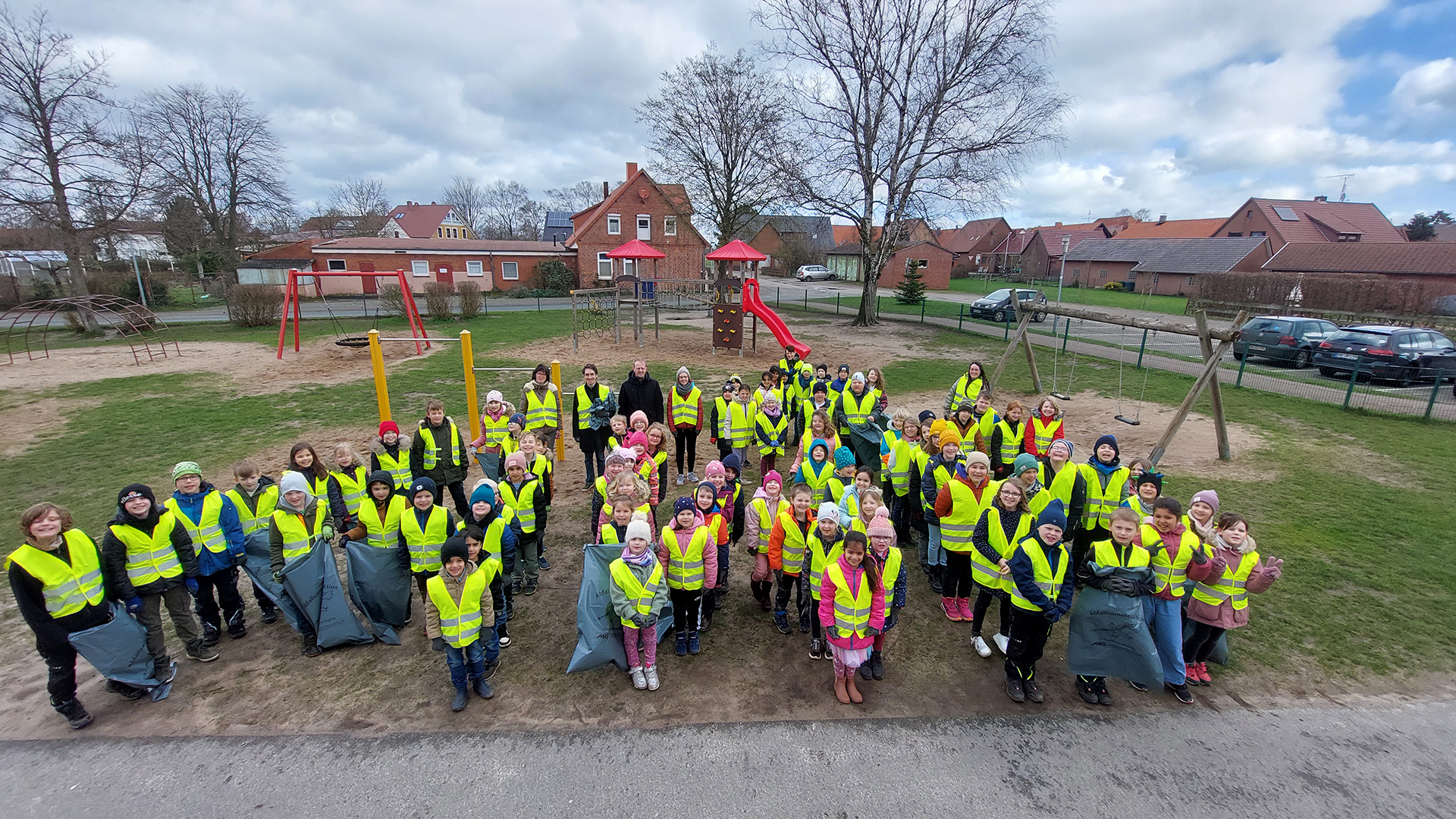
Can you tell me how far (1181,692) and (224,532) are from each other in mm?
7335

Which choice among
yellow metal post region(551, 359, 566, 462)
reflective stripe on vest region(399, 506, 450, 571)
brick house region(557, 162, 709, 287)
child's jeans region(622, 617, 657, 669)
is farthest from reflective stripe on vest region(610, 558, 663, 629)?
brick house region(557, 162, 709, 287)

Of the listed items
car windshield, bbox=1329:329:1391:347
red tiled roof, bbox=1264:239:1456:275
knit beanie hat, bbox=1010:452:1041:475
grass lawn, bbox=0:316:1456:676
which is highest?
red tiled roof, bbox=1264:239:1456:275

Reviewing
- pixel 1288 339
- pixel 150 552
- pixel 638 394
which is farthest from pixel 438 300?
pixel 1288 339

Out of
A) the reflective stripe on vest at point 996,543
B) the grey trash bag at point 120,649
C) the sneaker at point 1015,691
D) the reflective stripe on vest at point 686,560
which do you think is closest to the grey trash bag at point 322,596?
the grey trash bag at point 120,649

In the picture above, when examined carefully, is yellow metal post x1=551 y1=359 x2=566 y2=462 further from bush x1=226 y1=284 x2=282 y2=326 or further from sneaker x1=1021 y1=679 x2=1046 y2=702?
bush x1=226 y1=284 x2=282 y2=326

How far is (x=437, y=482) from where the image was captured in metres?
6.48

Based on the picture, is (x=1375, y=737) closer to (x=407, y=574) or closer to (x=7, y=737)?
(x=407, y=574)

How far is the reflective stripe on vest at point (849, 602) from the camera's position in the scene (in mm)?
4168

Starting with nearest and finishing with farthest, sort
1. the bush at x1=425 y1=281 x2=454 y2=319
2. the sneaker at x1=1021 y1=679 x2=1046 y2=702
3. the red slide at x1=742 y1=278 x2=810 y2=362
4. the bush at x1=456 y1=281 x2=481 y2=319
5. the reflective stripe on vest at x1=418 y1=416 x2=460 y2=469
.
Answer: the sneaker at x1=1021 y1=679 x2=1046 y2=702 < the reflective stripe on vest at x1=418 y1=416 x2=460 y2=469 < the red slide at x1=742 y1=278 x2=810 y2=362 < the bush at x1=425 y1=281 x2=454 y2=319 < the bush at x1=456 y1=281 x2=481 y2=319

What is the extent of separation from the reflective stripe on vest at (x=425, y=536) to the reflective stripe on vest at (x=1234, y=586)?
5655 millimetres

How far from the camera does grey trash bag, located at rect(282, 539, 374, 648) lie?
4688 mm

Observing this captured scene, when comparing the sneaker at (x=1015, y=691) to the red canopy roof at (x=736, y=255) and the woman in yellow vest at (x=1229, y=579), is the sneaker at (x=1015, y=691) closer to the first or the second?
the woman in yellow vest at (x=1229, y=579)

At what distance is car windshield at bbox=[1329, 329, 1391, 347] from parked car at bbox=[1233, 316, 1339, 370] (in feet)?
2.01

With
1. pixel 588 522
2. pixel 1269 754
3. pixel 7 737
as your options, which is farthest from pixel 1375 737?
pixel 7 737
